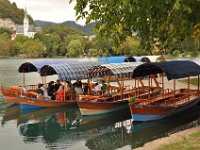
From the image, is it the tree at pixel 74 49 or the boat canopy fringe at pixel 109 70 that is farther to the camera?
the tree at pixel 74 49

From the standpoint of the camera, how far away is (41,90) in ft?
90.7

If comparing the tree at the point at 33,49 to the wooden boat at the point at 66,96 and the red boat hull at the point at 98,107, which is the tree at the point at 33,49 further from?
the red boat hull at the point at 98,107

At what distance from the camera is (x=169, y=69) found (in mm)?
21859

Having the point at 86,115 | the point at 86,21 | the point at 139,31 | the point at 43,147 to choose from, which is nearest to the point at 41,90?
the point at 86,115

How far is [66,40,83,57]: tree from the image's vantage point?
16125 centimetres

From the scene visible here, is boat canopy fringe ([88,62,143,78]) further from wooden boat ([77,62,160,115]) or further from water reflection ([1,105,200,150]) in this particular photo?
water reflection ([1,105,200,150])

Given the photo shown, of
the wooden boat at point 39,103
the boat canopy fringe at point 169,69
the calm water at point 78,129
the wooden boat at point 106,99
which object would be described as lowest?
the calm water at point 78,129

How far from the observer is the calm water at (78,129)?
18.8m

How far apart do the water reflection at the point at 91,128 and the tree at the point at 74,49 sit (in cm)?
13443

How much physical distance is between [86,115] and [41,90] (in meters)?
4.96

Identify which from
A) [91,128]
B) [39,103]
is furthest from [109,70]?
[39,103]

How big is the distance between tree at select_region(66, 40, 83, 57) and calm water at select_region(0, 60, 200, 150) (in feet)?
441

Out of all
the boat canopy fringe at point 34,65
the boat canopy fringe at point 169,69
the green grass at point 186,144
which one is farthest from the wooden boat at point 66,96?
the green grass at point 186,144

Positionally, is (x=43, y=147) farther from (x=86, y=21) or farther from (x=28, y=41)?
(x=28, y=41)
